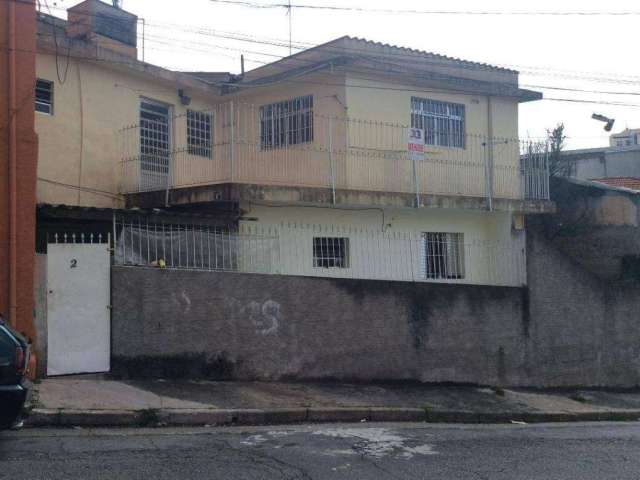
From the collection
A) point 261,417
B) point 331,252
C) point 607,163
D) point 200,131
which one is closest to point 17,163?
point 261,417

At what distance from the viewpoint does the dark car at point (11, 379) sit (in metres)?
6.59

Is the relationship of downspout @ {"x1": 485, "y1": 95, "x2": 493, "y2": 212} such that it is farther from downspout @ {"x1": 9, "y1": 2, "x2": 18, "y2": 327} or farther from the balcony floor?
downspout @ {"x1": 9, "y1": 2, "x2": 18, "y2": 327}

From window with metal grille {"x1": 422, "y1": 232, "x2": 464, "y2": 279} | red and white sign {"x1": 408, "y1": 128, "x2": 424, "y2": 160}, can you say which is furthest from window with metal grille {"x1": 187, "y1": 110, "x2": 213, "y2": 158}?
window with metal grille {"x1": 422, "y1": 232, "x2": 464, "y2": 279}

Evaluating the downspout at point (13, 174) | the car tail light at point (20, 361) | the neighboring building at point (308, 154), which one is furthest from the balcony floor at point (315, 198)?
the car tail light at point (20, 361)

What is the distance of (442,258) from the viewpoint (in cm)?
1545

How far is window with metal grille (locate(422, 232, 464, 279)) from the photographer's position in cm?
1520

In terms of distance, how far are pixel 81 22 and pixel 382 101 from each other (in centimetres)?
652

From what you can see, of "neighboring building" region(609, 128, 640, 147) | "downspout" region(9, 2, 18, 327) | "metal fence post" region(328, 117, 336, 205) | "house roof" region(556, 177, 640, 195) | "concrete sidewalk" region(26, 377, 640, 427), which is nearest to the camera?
"concrete sidewalk" region(26, 377, 640, 427)

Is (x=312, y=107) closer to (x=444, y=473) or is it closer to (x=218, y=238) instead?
(x=218, y=238)

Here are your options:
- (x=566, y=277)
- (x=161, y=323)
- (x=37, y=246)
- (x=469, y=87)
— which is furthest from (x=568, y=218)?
(x=37, y=246)

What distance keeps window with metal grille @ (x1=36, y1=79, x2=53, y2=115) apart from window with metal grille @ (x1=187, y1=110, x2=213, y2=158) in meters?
3.35

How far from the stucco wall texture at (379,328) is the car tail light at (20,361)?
3.42 metres

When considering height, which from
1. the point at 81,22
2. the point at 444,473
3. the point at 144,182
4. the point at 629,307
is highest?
the point at 81,22

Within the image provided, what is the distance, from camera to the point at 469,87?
16375mm
